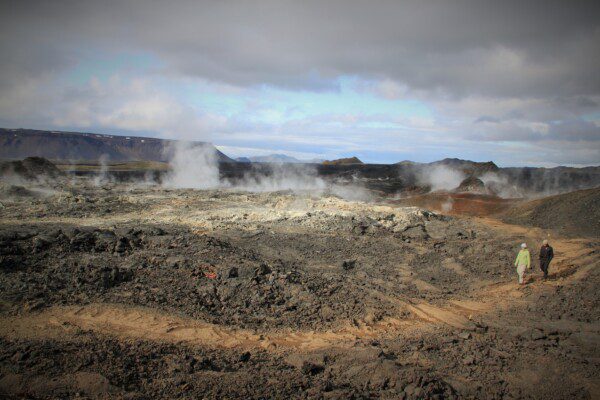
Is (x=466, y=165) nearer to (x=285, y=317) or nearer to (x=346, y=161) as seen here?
(x=346, y=161)

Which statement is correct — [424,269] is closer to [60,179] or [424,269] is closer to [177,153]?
[60,179]

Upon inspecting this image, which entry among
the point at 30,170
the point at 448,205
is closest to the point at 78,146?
the point at 30,170

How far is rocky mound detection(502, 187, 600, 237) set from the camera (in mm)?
18375

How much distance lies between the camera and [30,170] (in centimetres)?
3103

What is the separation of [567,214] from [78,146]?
293 ft

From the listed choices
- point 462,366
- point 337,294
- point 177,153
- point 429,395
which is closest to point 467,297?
point 337,294

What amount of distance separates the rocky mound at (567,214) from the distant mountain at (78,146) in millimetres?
53748

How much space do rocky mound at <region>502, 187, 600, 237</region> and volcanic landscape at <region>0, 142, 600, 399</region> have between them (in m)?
2.50

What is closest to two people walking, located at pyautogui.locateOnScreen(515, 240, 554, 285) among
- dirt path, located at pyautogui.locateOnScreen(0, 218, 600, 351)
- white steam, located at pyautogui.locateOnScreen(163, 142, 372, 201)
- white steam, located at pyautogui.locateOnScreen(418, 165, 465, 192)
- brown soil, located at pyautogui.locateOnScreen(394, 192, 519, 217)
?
dirt path, located at pyautogui.locateOnScreen(0, 218, 600, 351)

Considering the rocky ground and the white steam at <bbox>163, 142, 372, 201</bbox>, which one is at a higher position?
the white steam at <bbox>163, 142, 372, 201</bbox>

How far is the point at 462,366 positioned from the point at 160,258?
725cm

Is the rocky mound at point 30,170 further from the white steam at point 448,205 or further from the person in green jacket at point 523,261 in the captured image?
the person in green jacket at point 523,261

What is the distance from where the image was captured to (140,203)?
810 inches

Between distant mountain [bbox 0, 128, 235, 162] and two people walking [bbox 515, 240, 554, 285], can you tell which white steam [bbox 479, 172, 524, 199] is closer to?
two people walking [bbox 515, 240, 554, 285]
